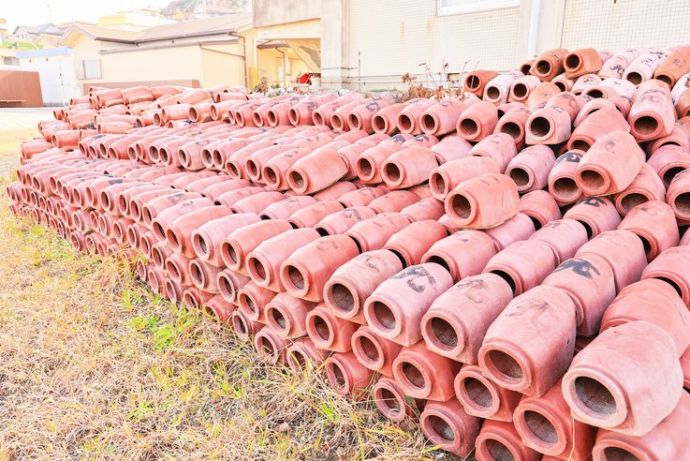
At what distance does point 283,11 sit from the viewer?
13398mm

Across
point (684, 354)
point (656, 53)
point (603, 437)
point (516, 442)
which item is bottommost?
point (516, 442)

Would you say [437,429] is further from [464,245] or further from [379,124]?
[379,124]

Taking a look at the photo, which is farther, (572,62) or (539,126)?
(572,62)

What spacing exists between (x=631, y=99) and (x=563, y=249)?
5.98 ft

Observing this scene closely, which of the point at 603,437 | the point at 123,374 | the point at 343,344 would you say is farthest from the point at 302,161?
the point at 603,437

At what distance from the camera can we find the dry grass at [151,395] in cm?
209

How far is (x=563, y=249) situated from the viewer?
2117 mm

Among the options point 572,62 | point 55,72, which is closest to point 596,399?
point 572,62

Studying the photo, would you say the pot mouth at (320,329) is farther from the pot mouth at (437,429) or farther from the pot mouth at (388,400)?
the pot mouth at (437,429)

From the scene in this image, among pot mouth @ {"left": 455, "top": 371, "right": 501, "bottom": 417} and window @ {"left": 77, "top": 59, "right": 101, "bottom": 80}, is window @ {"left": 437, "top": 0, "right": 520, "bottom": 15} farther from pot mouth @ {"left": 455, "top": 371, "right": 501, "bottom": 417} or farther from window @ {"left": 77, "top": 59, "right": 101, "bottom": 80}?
window @ {"left": 77, "top": 59, "right": 101, "bottom": 80}

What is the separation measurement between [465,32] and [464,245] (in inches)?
302

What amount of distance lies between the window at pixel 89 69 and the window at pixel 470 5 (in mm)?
22303

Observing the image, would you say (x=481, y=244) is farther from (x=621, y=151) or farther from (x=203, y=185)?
(x=203, y=185)

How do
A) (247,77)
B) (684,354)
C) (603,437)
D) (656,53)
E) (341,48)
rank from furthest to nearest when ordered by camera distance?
(247,77) < (341,48) < (656,53) < (684,354) < (603,437)
